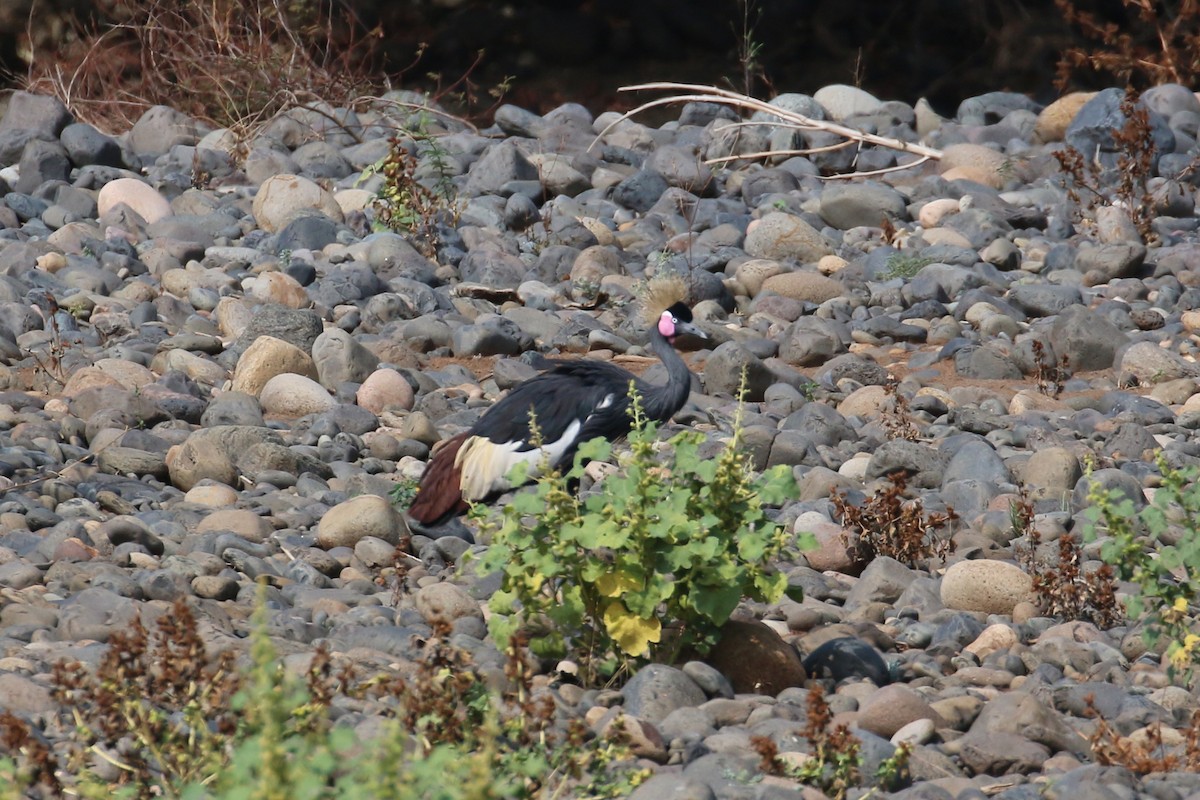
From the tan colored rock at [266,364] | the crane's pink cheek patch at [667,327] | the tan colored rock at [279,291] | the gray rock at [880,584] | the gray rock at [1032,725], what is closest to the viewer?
the gray rock at [1032,725]

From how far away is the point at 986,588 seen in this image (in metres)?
5.61

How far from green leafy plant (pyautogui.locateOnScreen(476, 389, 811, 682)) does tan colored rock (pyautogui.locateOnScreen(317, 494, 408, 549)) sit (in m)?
1.58

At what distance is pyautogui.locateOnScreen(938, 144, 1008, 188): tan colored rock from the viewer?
469 inches

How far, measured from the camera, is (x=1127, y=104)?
1142 cm

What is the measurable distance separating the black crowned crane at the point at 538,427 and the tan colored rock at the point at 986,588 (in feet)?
4.75

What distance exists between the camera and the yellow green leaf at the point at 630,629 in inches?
176

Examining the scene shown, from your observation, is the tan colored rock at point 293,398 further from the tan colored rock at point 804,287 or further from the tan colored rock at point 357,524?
the tan colored rock at point 804,287

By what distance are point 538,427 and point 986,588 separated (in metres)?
1.86

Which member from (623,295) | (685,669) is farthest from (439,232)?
(685,669)

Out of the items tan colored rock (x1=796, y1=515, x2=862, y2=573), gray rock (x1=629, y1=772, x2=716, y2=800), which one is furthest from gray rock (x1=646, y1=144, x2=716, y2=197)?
gray rock (x1=629, y1=772, x2=716, y2=800)

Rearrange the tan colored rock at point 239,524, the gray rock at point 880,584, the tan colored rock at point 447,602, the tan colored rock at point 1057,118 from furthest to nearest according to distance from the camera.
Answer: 1. the tan colored rock at point 1057,118
2. the tan colored rock at point 239,524
3. the gray rock at point 880,584
4. the tan colored rock at point 447,602

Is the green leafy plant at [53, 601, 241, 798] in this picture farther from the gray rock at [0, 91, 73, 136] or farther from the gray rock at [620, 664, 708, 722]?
the gray rock at [0, 91, 73, 136]

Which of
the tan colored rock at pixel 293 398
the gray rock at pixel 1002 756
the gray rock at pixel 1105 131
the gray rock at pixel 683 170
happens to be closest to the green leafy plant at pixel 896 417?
the tan colored rock at pixel 293 398

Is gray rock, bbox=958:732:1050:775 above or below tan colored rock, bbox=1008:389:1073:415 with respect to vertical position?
above
